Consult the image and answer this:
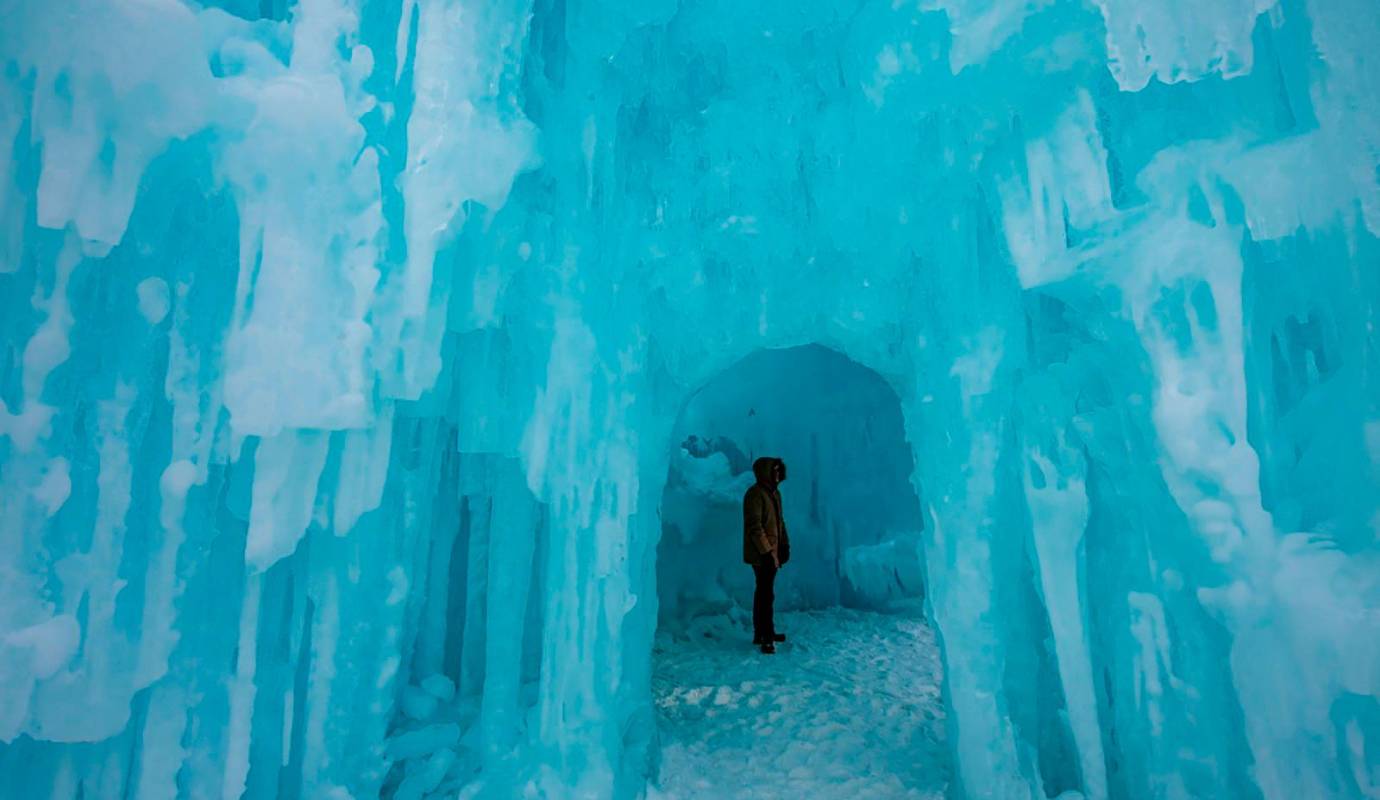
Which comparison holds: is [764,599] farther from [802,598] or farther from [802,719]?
[802,598]

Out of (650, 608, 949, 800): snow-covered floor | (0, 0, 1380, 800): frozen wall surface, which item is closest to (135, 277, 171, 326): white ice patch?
(0, 0, 1380, 800): frozen wall surface

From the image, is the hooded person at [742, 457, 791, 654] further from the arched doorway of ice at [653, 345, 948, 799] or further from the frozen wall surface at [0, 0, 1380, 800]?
the frozen wall surface at [0, 0, 1380, 800]

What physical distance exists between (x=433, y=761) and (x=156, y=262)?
2.85 m

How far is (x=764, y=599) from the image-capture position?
6422 millimetres

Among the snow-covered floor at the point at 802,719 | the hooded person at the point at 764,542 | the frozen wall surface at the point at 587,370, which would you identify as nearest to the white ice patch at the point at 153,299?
the frozen wall surface at the point at 587,370

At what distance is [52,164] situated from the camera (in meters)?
2.14

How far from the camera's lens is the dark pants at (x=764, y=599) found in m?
6.29

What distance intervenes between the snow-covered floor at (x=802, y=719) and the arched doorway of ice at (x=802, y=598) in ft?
0.05

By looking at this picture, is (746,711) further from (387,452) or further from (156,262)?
(156,262)

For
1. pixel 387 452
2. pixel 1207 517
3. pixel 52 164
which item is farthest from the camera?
pixel 387 452

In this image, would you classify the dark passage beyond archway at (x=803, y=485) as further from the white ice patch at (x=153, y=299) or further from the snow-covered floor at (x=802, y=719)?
the white ice patch at (x=153, y=299)

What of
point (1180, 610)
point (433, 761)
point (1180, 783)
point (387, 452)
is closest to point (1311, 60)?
point (1180, 610)

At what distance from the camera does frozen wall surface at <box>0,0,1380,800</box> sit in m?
2.20

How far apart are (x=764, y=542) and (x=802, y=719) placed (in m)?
1.99
